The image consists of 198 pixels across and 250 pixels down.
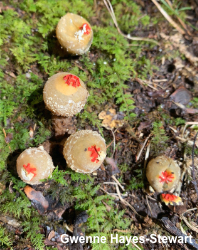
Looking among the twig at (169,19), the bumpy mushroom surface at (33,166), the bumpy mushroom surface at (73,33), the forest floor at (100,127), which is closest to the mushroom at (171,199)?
the forest floor at (100,127)

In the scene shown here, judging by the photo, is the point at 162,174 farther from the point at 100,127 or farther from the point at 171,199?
the point at 100,127

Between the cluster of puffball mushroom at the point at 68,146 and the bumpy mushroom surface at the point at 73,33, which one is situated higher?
the bumpy mushroom surface at the point at 73,33

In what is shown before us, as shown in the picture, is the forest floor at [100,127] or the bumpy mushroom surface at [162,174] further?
the bumpy mushroom surface at [162,174]

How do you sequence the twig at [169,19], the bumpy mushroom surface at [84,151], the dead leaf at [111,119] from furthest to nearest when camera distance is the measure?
the twig at [169,19], the dead leaf at [111,119], the bumpy mushroom surface at [84,151]

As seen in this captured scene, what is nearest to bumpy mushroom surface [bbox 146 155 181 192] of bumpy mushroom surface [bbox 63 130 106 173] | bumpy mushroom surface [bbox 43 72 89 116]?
bumpy mushroom surface [bbox 63 130 106 173]

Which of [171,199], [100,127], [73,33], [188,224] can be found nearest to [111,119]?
[100,127]

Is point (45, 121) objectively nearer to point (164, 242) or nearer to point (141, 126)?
point (141, 126)

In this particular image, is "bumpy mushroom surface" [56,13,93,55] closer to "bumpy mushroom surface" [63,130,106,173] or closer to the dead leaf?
the dead leaf

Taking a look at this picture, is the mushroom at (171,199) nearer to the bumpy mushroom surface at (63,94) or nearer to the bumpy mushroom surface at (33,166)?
the bumpy mushroom surface at (33,166)
